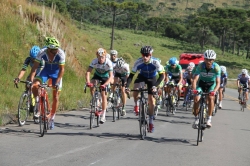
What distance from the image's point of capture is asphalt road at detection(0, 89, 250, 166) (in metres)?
8.25

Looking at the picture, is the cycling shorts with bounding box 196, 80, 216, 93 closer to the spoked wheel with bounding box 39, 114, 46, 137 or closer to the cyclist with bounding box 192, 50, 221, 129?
the cyclist with bounding box 192, 50, 221, 129

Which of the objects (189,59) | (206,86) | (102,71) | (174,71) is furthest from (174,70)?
(189,59)

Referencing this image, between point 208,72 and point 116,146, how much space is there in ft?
10.2

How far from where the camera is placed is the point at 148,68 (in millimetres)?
11469

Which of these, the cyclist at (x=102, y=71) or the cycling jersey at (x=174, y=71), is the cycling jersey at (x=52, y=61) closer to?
the cyclist at (x=102, y=71)

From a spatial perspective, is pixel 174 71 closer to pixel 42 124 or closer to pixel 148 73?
pixel 148 73

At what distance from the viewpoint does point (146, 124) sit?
36.1 ft

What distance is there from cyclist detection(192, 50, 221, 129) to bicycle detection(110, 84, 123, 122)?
10.4 feet

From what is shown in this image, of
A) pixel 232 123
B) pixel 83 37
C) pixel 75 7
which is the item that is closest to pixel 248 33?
pixel 75 7

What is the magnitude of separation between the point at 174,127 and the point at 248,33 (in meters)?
79.5

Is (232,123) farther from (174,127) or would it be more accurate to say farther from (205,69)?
(205,69)

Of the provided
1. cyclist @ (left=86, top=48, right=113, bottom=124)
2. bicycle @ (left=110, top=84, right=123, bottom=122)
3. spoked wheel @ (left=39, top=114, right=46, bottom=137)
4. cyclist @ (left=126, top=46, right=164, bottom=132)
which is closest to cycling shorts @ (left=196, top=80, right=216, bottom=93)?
cyclist @ (left=126, top=46, right=164, bottom=132)

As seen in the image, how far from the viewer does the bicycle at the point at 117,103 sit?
14344 mm

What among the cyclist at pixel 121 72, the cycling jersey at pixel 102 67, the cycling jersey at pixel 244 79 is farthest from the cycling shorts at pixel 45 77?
the cycling jersey at pixel 244 79
